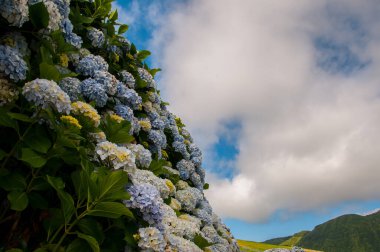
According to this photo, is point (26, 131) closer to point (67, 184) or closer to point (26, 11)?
point (67, 184)

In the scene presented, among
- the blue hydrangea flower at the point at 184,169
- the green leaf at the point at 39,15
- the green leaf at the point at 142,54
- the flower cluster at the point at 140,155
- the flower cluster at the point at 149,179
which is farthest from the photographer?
the blue hydrangea flower at the point at 184,169

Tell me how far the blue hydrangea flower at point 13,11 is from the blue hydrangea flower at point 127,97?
238 cm

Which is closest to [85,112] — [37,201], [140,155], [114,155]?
[114,155]

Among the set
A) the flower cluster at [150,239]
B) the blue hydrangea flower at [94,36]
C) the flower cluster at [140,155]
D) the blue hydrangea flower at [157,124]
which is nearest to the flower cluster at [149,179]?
the flower cluster at [140,155]

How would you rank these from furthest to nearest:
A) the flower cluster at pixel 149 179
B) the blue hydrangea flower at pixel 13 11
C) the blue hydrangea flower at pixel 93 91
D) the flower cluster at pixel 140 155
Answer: the flower cluster at pixel 140 155
the blue hydrangea flower at pixel 93 91
the flower cluster at pixel 149 179
the blue hydrangea flower at pixel 13 11

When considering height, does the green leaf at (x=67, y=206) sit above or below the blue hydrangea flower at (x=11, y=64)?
below

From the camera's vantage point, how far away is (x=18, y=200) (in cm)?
296

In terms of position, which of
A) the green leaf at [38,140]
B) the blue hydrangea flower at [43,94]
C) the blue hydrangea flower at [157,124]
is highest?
the blue hydrangea flower at [157,124]

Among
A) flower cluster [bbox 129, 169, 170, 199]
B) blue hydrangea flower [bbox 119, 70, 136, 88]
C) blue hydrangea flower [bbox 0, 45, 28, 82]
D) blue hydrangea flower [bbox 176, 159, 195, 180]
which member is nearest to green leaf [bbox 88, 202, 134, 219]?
flower cluster [bbox 129, 169, 170, 199]

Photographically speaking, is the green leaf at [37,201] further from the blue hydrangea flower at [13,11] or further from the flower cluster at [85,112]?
the blue hydrangea flower at [13,11]

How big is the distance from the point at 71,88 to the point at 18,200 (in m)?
1.77

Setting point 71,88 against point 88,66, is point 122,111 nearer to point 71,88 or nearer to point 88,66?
point 88,66

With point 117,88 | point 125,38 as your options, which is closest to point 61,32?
point 117,88

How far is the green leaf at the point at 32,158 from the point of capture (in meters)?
2.96
